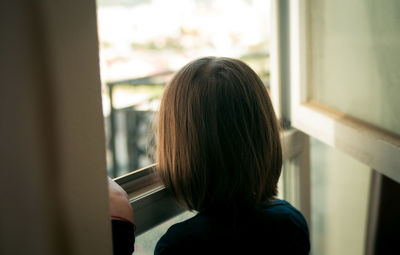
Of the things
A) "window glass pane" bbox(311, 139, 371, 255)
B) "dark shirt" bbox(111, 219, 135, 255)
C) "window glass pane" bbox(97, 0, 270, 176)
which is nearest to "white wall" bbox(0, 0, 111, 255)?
"dark shirt" bbox(111, 219, 135, 255)

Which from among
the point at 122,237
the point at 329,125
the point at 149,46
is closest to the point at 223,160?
the point at 122,237

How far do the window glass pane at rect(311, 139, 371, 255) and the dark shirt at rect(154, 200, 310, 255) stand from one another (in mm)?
569

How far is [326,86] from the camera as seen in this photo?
1.15 metres

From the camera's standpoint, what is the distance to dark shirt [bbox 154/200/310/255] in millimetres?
802

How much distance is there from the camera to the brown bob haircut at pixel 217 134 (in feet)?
2.73

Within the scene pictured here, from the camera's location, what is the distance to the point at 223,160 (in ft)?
2.79

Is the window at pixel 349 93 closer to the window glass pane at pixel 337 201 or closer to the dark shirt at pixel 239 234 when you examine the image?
the window glass pane at pixel 337 201

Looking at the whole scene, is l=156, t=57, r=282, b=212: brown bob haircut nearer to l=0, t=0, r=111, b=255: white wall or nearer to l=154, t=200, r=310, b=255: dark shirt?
l=154, t=200, r=310, b=255: dark shirt

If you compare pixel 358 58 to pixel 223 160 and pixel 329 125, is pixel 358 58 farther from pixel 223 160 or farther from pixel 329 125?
pixel 223 160

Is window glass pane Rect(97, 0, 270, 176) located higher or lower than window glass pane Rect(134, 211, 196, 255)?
higher

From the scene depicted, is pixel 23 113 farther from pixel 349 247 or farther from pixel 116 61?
pixel 116 61

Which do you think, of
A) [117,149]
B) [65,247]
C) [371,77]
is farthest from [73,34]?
[117,149]

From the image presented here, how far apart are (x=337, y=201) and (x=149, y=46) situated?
78.2 inches

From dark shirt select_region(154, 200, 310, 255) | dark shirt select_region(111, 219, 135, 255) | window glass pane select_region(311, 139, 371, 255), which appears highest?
dark shirt select_region(111, 219, 135, 255)
